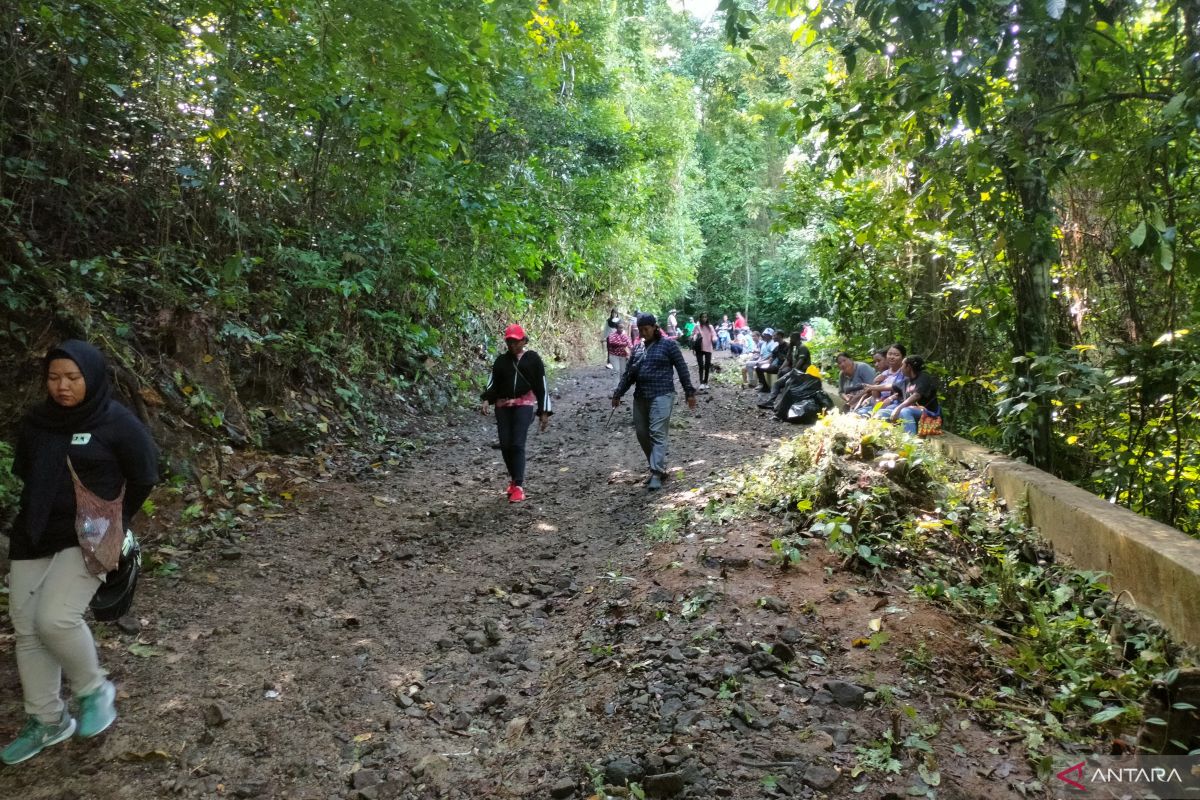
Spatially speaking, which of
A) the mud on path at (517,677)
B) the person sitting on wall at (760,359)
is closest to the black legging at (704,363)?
the person sitting on wall at (760,359)

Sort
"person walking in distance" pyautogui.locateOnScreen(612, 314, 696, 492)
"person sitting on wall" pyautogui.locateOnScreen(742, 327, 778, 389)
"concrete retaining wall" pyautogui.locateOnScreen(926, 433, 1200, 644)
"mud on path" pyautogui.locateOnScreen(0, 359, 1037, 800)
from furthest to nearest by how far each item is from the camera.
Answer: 1. "person sitting on wall" pyautogui.locateOnScreen(742, 327, 778, 389)
2. "person walking in distance" pyautogui.locateOnScreen(612, 314, 696, 492)
3. "concrete retaining wall" pyautogui.locateOnScreen(926, 433, 1200, 644)
4. "mud on path" pyautogui.locateOnScreen(0, 359, 1037, 800)

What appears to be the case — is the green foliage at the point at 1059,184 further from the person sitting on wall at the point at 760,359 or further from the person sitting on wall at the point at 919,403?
the person sitting on wall at the point at 760,359

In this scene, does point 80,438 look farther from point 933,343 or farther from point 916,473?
point 933,343

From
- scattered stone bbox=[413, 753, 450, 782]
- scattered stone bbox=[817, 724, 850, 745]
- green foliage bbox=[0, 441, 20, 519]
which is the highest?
green foliage bbox=[0, 441, 20, 519]

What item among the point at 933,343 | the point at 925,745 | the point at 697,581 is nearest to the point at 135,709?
the point at 697,581

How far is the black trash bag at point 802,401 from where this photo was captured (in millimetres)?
11633

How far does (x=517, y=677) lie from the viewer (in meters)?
4.42

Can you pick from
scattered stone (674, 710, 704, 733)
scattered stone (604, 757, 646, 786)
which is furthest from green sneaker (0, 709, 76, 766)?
scattered stone (674, 710, 704, 733)

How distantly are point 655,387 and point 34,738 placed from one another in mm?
6269

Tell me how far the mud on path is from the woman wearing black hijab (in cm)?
19

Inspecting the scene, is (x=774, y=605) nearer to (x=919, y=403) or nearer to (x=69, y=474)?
(x=69, y=474)

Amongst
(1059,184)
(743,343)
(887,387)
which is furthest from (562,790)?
(743,343)

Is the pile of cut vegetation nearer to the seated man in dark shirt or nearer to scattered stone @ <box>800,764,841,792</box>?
scattered stone @ <box>800,764,841,792</box>

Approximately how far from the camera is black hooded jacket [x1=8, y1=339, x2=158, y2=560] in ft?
11.0
